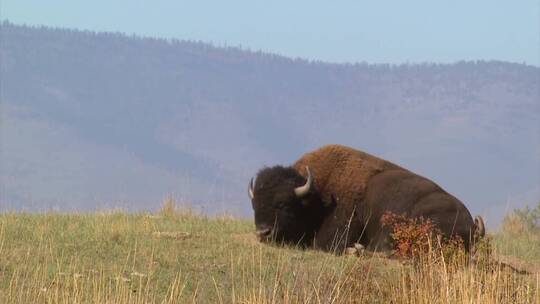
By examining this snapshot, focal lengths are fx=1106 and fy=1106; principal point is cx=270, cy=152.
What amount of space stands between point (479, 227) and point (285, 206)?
263 centimetres

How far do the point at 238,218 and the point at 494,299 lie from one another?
8595 mm

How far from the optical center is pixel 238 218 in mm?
17188

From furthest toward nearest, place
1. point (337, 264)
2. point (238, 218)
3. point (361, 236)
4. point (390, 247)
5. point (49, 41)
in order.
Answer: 1. point (49, 41)
2. point (238, 218)
3. point (361, 236)
4. point (390, 247)
5. point (337, 264)

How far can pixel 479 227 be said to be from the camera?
13.0 meters

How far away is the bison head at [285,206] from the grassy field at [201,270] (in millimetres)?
353

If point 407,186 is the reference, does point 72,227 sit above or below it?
below

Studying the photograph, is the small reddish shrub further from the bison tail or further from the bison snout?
the bison snout

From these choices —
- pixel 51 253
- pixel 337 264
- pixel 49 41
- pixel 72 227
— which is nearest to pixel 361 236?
pixel 337 264

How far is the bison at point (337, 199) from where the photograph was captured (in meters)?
13.9

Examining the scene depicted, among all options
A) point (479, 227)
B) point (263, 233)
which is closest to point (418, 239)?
point (479, 227)

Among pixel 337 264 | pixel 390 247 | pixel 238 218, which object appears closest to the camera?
pixel 337 264

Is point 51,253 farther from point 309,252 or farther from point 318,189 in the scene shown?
point 318,189

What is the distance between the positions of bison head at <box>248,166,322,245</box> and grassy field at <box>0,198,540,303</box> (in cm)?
35

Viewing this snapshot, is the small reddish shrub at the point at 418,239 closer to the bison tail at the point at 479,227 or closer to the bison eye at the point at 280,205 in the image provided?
the bison tail at the point at 479,227
